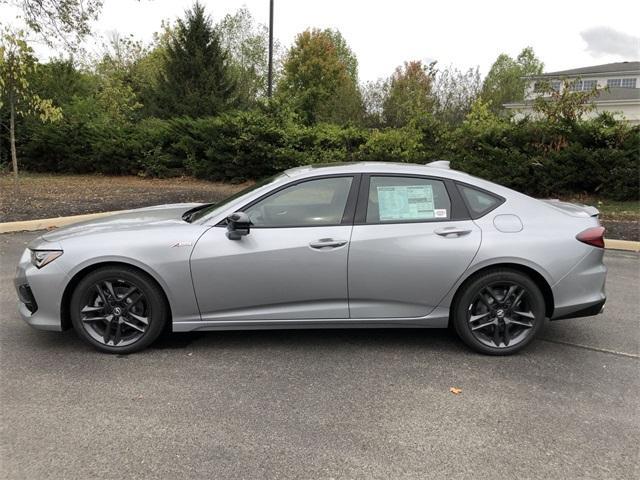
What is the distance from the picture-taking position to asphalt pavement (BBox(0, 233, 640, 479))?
266cm

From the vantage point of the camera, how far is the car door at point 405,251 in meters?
3.81

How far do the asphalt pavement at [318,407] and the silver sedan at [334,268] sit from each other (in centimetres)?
28

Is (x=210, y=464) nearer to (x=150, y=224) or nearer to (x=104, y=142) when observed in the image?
(x=150, y=224)

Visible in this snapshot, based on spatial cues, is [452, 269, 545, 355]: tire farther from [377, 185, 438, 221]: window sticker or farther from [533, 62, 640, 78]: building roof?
[533, 62, 640, 78]: building roof

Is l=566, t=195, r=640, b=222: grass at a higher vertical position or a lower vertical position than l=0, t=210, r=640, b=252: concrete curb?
higher

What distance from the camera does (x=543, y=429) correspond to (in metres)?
3.00

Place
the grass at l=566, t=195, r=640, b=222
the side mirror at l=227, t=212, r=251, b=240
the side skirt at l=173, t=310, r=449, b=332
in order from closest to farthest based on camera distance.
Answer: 1. the side mirror at l=227, t=212, r=251, b=240
2. the side skirt at l=173, t=310, r=449, b=332
3. the grass at l=566, t=195, r=640, b=222

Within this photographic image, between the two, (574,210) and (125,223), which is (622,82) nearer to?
(574,210)

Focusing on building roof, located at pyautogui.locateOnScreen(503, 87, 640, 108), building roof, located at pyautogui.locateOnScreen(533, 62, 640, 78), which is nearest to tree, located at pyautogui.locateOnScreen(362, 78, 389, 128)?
building roof, located at pyautogui.locateOnScreen(503, 87, 640, 108)

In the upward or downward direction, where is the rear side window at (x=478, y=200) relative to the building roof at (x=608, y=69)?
downward

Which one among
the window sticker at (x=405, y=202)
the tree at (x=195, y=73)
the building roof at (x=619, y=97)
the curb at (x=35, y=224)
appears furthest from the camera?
the building roof at (x=619, y=97)

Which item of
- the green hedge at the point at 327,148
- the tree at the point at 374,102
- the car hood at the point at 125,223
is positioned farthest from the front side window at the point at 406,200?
the tree at the point at 374,102

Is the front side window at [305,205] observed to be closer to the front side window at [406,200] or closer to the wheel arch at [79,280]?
the front side window at [406,200]

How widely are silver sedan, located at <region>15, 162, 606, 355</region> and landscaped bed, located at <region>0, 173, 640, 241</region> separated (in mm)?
5658
